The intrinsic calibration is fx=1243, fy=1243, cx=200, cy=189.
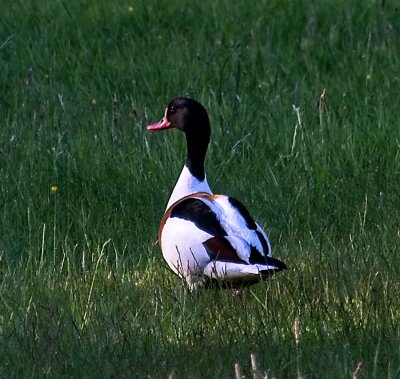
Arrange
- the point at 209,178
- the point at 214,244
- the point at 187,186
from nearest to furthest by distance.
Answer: the point at 214,244, the point at 187,186, the point at 209,178

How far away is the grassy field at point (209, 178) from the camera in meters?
4.31

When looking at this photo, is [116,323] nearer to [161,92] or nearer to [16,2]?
[161,92]

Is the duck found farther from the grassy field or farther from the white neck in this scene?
the white neck

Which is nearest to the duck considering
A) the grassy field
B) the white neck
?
the grassy field

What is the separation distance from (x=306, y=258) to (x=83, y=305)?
111cm

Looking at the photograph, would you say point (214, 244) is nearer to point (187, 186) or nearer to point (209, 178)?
point (187, 186)

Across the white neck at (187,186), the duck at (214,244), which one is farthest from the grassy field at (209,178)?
the white neck at (187,186)

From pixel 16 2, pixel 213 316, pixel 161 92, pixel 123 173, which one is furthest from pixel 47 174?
pixel 16 2

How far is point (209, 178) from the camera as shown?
21.3ft

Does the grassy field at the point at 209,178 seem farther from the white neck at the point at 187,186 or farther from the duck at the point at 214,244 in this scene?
the white neck at the point at 187,186

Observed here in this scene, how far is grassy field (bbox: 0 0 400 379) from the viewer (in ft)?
14.1

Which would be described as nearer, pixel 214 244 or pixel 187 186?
pixel 214 244

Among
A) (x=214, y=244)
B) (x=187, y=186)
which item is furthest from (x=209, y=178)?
(x=214, y=244)

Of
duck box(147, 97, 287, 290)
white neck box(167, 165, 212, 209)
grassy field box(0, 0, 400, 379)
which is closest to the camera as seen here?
grassy field box(0, 0, 400, 379)
